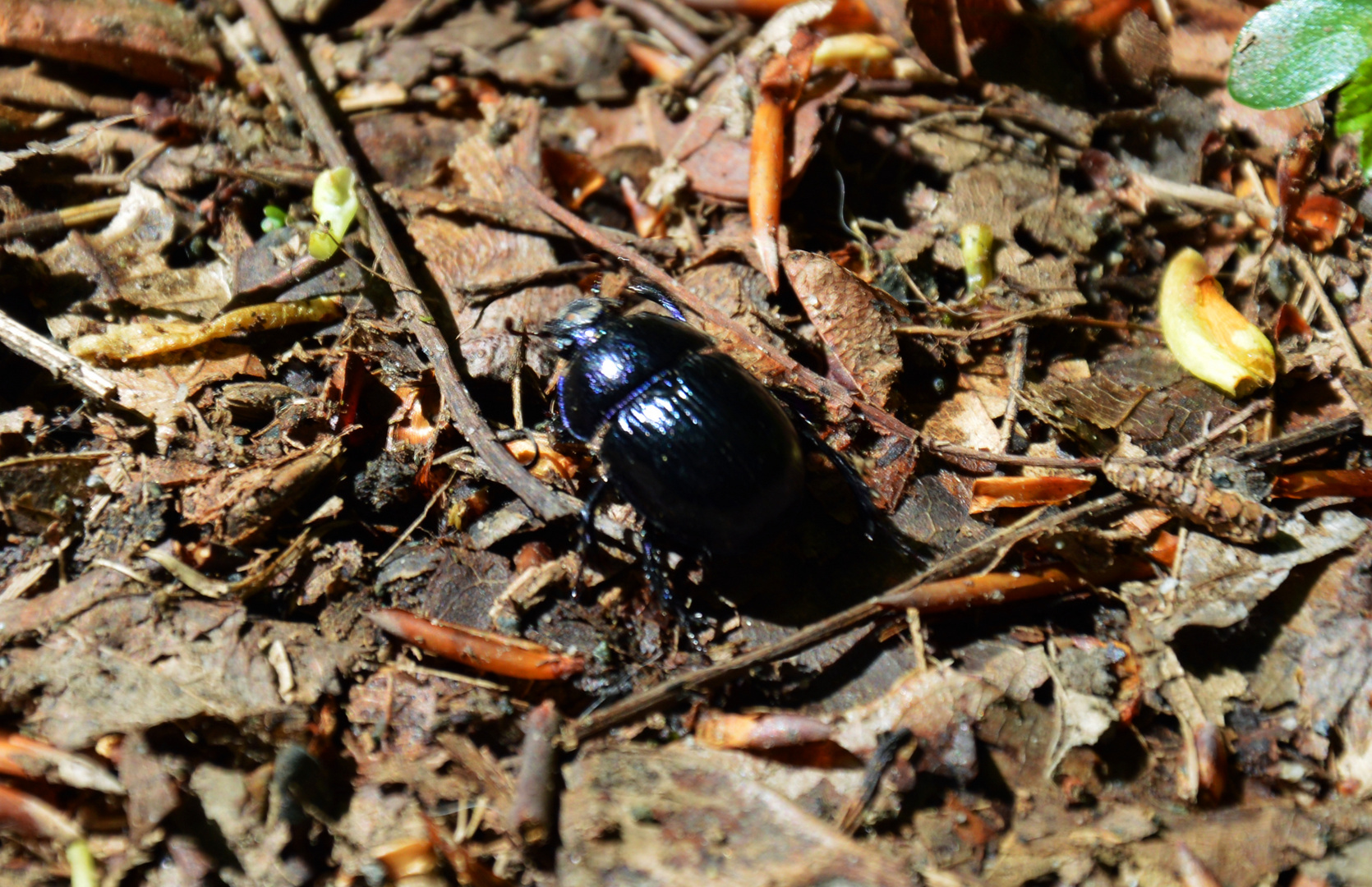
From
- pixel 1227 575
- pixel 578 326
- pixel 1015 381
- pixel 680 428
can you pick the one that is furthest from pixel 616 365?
pixel 1227 575

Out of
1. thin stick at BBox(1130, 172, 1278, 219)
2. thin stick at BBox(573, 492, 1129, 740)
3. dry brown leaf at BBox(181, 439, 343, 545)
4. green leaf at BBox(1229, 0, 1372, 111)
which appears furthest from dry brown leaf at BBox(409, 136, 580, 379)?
green leaf at BBox(1229, 0, 1372, 111)

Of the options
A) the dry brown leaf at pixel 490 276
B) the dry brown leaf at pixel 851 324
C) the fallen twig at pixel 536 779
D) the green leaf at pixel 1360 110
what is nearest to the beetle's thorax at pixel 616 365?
the dry brown leaf at pixel 490 276

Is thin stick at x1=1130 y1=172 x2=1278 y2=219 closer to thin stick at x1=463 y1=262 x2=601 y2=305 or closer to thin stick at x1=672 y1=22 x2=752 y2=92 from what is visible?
thin stick at x1=672 y1=22 x2=752 y2=92

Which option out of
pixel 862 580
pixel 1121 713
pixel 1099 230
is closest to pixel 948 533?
pixel 862 580

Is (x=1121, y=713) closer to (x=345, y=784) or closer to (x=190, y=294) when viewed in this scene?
(x=345, y=784)

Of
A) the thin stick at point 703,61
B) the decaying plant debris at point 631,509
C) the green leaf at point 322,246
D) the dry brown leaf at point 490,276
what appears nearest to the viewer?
the decaying plant debris at point 631,509

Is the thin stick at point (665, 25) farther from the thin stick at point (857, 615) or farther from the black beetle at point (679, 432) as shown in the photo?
the thin stick at point (857, 615)

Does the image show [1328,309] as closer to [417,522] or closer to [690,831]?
[690,831]
